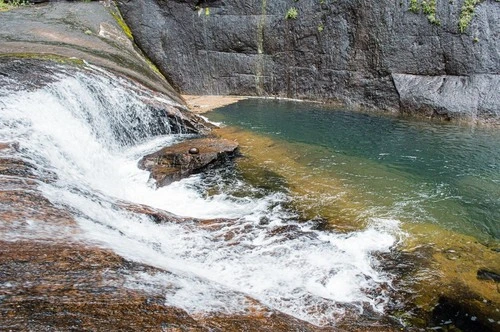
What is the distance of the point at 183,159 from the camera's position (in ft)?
28.1

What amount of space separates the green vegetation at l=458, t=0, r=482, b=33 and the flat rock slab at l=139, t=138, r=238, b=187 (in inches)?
406

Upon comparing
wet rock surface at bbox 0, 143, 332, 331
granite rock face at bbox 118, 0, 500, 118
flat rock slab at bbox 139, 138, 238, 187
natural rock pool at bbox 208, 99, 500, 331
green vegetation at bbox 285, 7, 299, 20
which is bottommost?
natural rock pool at bbox 208, 99, 500, 331

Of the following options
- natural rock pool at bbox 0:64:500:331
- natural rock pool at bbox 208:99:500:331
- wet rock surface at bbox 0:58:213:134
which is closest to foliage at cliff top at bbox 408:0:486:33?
natural rock pool at bbox 208:99:500:331

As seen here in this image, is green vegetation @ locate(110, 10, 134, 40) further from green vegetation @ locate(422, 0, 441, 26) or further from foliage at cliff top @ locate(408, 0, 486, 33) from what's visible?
green vegetation @ locate(422, 0, 441, 26)

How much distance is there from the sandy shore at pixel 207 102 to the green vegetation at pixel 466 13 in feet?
28.4

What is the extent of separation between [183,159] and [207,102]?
8.31m

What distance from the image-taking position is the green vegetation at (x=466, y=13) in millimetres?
14359

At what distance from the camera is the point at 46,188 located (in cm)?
439

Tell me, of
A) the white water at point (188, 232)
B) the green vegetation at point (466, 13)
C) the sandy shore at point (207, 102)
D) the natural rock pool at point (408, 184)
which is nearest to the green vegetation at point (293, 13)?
the sandy shore at point (207, 102)

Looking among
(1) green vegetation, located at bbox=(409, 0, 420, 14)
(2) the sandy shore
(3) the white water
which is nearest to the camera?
(3) the white water

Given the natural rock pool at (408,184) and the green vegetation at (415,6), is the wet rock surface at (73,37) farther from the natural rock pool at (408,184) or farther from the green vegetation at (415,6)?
the green vegetation at (415,6)

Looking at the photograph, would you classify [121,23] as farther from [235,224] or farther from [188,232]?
[188,232]

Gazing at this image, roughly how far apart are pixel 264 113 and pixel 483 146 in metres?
7.01

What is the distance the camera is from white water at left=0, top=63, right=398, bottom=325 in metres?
4.00
